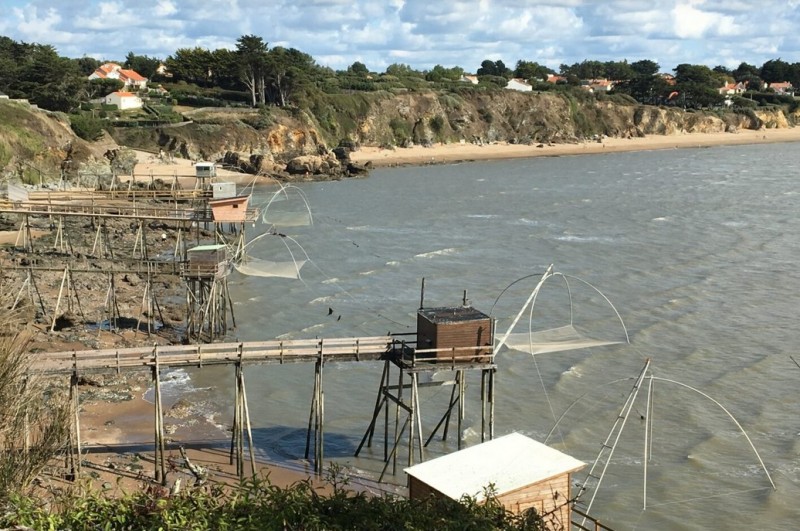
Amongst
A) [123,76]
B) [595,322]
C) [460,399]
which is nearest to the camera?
[460,399]

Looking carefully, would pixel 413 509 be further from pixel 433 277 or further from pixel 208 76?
pixel 208 76

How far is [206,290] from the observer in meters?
36.6

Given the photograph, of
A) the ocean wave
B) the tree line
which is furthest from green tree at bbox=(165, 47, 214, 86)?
the ocean wave

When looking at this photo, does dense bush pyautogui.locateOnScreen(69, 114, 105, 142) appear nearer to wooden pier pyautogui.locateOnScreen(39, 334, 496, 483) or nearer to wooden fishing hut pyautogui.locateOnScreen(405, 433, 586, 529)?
wooden pier pyautogui.locateOnScreen(39, 334, 496, 483)

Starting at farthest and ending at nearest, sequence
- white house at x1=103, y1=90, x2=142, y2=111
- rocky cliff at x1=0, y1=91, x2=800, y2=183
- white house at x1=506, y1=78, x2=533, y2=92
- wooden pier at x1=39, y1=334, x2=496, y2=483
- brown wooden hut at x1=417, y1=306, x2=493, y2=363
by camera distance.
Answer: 1. white house at x1=506, y1=78, x2=533, y2=92
2. white house at x1=103, y1=90, x2=142, y2=111
3. rocky cliff at x1=0, y1=91, x2=800, y2=183
4. brown wooden hut at x1=417, y1=306, x2=493, y2=363
5. wooden pier at x1=39, y1=334, x2=496, y2=483

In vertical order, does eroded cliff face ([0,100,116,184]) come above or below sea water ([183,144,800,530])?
above

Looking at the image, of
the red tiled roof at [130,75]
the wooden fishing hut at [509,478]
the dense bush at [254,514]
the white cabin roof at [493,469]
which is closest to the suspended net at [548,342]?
the white cabin roof at [493,469]

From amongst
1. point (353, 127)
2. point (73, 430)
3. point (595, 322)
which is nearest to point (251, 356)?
point (73, 430)

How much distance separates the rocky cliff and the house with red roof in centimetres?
1797

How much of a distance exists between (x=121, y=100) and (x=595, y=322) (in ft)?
272

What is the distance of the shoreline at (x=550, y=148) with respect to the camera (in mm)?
123312

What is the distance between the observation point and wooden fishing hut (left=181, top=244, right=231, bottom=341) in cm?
3444

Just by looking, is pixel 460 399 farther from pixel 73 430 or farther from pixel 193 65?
Result: pixel 193 65

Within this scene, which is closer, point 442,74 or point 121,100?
point 121,100
